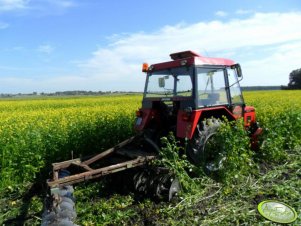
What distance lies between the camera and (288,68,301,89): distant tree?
55050 millimetres

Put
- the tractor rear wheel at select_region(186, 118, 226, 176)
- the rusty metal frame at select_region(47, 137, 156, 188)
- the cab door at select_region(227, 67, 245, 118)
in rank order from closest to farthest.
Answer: the rusty metal frame at select_region(47, 137, 156, 188) < the tractor rear wheel at select_region(186, 118, 226, 176) < the cab door at select_region(227, 67, 245, 118)

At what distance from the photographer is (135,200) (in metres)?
4.63

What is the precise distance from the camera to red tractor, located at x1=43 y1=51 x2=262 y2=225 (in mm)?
4562

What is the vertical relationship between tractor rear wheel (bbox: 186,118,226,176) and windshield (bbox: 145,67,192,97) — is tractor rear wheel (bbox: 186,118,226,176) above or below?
below

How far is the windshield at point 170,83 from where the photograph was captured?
544cm

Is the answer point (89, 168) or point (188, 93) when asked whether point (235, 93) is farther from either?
point (89, 168)

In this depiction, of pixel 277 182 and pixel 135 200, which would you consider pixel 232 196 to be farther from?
pixel 135 200

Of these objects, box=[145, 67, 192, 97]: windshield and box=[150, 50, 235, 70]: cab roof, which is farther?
box=[145, 67, 192, 97]: windshield

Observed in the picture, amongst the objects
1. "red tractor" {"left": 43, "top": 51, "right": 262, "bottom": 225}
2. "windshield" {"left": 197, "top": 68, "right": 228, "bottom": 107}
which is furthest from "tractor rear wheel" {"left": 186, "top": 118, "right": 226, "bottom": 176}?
"windshield" {"left": 197, "top": 68, "right": 228, "bottom": 107}

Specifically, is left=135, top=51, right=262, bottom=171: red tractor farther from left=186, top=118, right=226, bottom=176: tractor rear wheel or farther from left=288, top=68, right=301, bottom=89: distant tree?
left=288, top=68, right=301, bottom=89: distant tree

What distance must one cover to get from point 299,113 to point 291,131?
797mm
